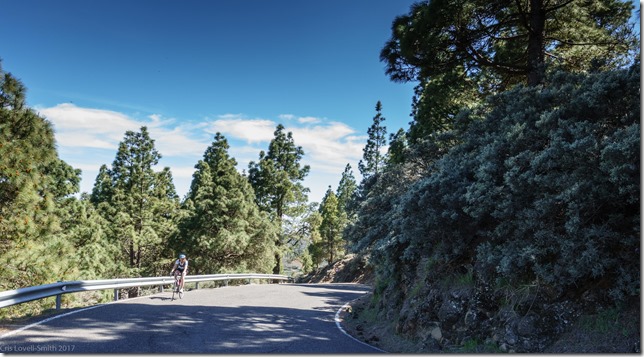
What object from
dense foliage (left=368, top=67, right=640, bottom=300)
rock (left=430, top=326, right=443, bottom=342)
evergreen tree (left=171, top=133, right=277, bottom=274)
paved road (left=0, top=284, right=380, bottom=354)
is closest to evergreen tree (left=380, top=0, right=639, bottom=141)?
dense foliage (left=368, top=67, right=640, bottom=300)

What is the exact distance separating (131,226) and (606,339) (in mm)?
27808

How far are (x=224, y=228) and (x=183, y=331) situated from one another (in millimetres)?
20340

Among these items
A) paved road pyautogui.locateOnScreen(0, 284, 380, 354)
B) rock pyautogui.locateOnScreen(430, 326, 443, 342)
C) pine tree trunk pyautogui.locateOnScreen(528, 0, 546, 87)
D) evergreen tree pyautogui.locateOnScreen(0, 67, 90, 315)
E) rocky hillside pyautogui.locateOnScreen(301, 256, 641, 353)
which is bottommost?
paved road pyautogui.locateOnScreen(0, 284, 380, 354)

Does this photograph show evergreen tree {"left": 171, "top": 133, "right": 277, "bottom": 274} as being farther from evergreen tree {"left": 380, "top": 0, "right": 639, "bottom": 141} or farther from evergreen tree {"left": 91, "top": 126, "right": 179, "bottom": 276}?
evergreen tree {"left": 380, "top": 0, "right": 639, "bottom": 141}

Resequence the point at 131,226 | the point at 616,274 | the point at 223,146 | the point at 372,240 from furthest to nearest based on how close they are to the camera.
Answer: the point at 223,146 → the point at 131,226 → the point at 372,240 → the point at 616,274

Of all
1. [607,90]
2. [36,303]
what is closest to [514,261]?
[607,90]

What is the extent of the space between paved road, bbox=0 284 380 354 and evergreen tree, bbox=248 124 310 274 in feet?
79.5

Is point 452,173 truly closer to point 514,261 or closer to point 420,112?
point 514,261

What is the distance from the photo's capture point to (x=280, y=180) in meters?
35.8

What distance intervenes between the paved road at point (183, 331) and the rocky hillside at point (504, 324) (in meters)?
1.08

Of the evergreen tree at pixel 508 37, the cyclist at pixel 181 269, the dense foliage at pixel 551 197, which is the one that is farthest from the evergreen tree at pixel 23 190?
the evergreen tree at pixel 508 37

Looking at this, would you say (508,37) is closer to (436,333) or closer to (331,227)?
(436,333)

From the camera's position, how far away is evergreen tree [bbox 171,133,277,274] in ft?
88.3

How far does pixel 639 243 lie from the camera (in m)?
5.30
